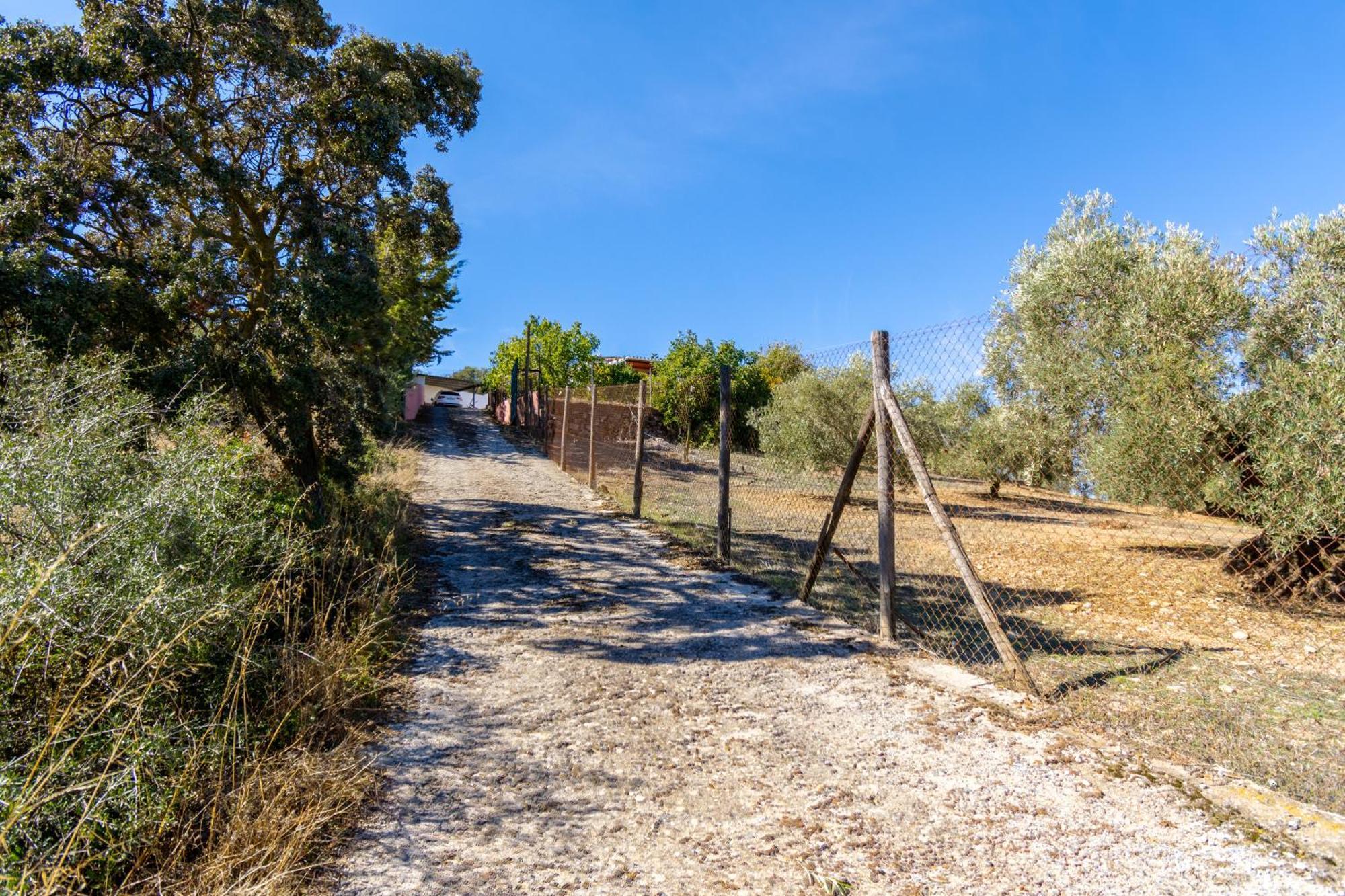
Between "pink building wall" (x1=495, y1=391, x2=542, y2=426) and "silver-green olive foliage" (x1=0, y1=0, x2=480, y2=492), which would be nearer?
"silver-green olive foliage" (x1=0, y1=0, x2=480, y2=492)

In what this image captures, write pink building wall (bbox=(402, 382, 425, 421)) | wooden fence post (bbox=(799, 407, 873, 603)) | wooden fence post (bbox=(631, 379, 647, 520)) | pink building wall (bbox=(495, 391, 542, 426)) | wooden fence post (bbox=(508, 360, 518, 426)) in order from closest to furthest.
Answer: wooden fence post (bbox=(799, 407, 873, 603)) → wooden fence post (bbox=(631, 379, 647, 520)) → pink building wall (bbox=(495, 391, 542, 426)) → wooden fence post (bbox=(508, 360, 518, 426)) → pink building wall (bbox=(402, 382, 425, 421))

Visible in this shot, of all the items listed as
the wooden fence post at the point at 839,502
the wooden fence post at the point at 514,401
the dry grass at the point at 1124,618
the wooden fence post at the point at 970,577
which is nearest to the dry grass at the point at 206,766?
the wooden fence post at the point at 970,577

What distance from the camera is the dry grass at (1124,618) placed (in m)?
3.64

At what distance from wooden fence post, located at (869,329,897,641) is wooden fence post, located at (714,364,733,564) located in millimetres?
2067

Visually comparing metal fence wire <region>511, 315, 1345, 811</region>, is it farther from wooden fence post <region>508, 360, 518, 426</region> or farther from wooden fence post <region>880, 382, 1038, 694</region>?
wooden fence post <region>508, 360, 518, 426</region>

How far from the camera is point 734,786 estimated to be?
3.01 meters

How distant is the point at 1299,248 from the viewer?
799 cm

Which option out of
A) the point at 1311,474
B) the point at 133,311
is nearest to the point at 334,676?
the point at 133,311

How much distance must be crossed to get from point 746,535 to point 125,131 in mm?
8503

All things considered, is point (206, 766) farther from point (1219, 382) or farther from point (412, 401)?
point (412, 401)

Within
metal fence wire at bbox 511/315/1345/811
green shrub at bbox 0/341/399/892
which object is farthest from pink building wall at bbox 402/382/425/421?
green shrub at bbox 0/341/399/892

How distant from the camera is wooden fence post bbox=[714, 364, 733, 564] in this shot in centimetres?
678

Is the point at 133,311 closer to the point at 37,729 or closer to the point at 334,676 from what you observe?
the point at 334,676

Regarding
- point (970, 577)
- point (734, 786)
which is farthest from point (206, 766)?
point (970, 577)
